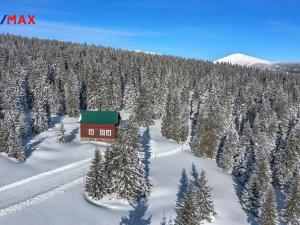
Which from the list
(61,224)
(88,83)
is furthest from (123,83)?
(61,224)

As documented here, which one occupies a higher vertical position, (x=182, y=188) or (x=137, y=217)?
(x=182, y=188)

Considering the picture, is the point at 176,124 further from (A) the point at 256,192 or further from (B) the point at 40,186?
(B) the point at 40,186

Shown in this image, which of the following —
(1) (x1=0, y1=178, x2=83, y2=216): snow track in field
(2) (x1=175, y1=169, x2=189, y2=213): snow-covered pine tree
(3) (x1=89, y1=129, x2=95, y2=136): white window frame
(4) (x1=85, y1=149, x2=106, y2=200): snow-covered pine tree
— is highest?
(3) (x1=89, y1=129, x2=95, y2=136): white window frame

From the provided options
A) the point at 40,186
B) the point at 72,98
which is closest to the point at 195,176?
Answer: the point at 40,186

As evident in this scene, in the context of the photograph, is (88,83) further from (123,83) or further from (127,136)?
(127,136)

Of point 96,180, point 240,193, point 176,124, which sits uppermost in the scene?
point 176,124

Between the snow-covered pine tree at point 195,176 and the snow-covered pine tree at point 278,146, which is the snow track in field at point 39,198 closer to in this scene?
the snow-covered pine tree at point 195,176

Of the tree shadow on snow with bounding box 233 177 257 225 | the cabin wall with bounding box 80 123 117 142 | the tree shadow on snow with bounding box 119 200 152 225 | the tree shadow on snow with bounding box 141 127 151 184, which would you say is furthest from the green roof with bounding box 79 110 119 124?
the tree shadow on snow with bounding box 119 200 152 225

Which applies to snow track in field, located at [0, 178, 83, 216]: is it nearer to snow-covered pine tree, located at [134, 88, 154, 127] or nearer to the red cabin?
the red cabin
